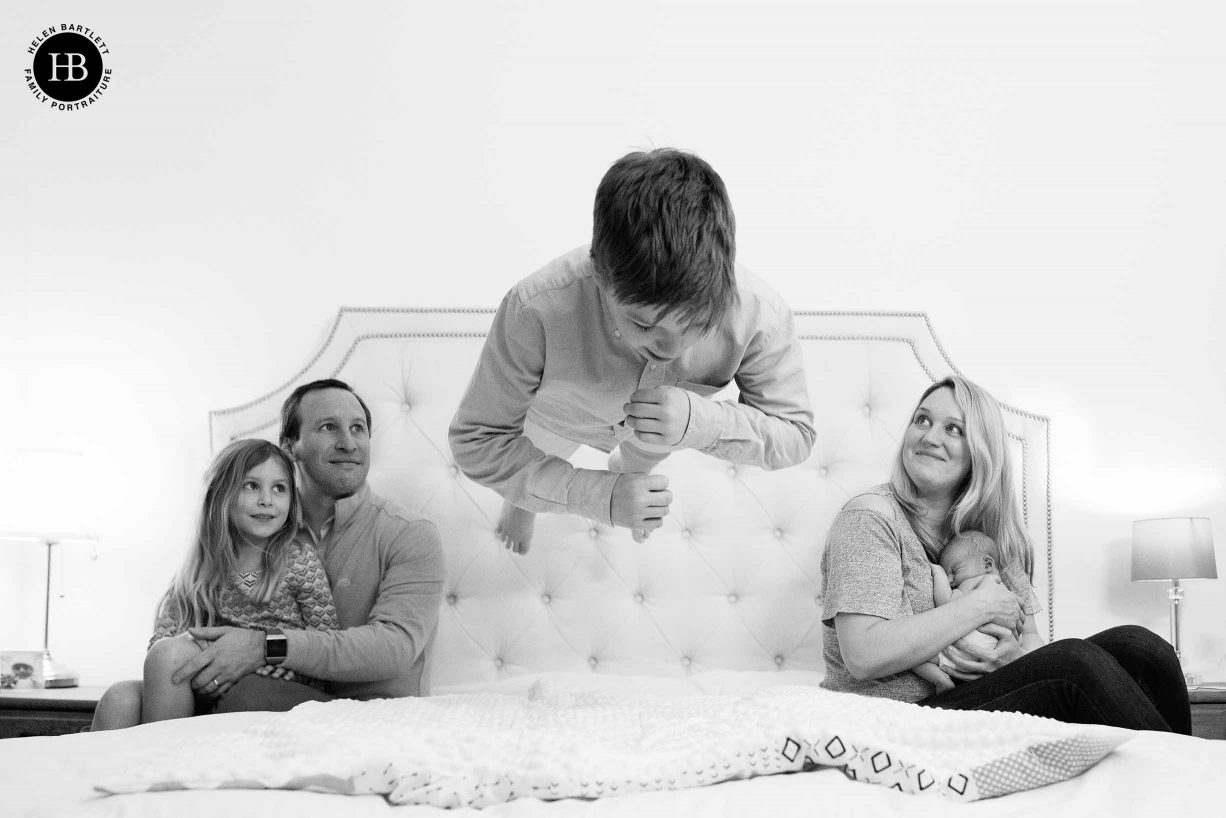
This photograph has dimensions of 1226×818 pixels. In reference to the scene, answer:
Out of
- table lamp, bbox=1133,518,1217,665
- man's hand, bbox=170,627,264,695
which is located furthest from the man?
table lamp, bbox=1133,518,1217,665

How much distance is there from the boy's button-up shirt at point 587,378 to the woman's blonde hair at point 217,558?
0.54 metres

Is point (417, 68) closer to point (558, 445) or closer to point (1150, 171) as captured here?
point (558, 445)

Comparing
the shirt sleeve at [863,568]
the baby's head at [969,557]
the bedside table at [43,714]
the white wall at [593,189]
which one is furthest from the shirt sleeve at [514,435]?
the bedside table at [43,714]

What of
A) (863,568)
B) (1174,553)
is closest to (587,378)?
(863,568)

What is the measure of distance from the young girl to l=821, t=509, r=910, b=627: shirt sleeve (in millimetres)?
965

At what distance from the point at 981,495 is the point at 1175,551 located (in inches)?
31.2

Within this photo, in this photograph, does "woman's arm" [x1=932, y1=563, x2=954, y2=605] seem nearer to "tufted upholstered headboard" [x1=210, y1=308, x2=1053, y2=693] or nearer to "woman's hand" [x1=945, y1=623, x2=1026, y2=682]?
"woman's hand" [x1=945, y1=623, x2=1026, y2=682]

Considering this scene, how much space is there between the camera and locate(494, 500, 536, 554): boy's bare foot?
213 centimetres

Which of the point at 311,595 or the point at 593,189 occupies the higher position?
the point at 593,189

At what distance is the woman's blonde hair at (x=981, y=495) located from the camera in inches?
71.6

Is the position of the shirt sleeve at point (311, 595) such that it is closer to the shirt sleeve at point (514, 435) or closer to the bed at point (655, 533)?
the bed at point (655, 533)

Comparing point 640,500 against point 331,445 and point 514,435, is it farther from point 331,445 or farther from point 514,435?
point 331,445

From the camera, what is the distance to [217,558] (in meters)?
1.87

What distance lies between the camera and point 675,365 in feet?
5.05
